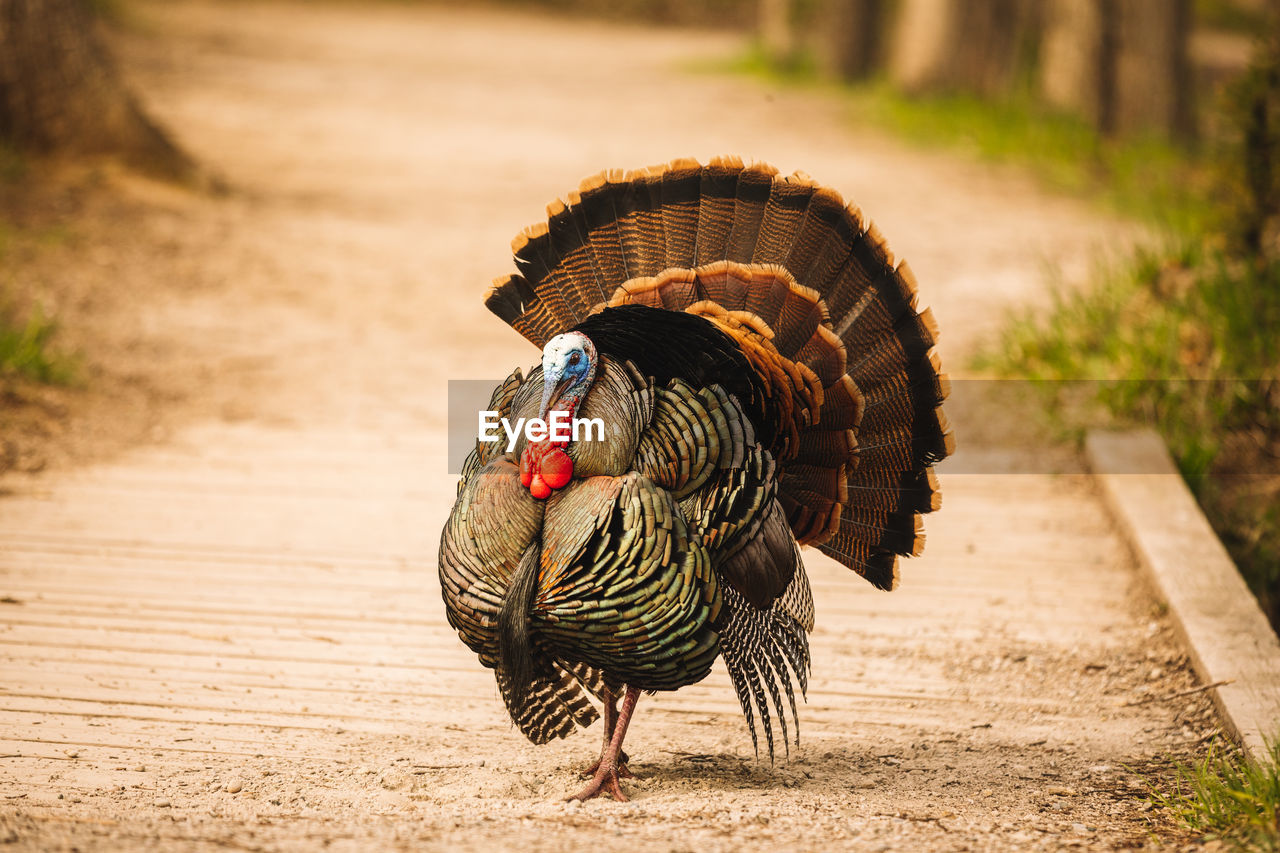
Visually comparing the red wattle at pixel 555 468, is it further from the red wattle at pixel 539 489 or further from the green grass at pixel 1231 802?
the green grass at pixel 1231 802

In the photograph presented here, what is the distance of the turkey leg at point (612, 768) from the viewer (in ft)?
10.6

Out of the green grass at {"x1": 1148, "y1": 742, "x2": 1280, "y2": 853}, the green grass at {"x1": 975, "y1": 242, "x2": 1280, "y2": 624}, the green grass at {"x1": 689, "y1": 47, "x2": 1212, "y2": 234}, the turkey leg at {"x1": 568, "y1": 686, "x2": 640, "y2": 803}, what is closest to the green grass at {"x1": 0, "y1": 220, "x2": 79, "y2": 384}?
the turkey leg at {"x1": 568, "y1": 686, "x2": 640, "y2": 803}

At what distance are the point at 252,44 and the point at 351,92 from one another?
3.64 m

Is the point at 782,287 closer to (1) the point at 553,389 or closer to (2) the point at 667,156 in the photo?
(1) the point at 553,389

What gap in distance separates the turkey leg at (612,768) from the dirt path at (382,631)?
0.27ft

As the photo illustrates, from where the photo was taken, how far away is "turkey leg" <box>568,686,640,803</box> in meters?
3.22

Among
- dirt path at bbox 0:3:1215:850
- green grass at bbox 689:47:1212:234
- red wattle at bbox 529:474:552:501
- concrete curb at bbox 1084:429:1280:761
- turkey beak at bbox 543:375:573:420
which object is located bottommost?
dirt path at bbox 0:3:1215:850

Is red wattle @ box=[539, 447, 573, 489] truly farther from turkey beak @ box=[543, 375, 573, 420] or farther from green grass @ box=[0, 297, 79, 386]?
green grass @ box=[0, 297, 79, 386]

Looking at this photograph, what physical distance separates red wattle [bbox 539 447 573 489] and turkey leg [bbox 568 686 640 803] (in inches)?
27.3

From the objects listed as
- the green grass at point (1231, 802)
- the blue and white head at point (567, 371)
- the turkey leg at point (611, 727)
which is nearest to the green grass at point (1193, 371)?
the green grass at point (1231, 802)

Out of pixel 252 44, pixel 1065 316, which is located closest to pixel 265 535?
pixel 1065 316

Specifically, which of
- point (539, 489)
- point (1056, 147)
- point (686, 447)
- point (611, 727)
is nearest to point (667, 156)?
point (1056, 147)

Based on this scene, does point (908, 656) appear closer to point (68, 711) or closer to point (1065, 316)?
point (68, 711)

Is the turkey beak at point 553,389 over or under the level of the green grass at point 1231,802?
over
